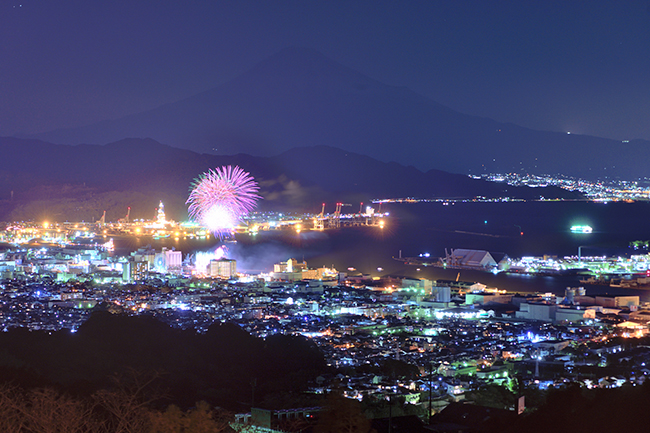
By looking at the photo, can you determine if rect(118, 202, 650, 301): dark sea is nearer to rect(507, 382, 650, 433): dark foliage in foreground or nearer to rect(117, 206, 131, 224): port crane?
rect(117, 206, 131, 224): port crane

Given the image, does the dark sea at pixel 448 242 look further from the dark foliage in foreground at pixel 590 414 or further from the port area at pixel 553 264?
the dark foliage in foreground at pixel 590 414

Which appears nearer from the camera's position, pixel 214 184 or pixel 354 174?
pixel 214 184

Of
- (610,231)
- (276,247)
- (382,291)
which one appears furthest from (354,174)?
(382,291)

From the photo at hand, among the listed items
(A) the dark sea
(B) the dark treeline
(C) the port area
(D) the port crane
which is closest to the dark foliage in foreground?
(B) the dark treeline

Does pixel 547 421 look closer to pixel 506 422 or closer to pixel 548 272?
pixel 506 422

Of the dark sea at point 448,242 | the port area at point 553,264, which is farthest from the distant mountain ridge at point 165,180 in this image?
the port area at point 553,264

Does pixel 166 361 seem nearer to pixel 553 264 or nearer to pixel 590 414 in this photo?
pixel 590 414
